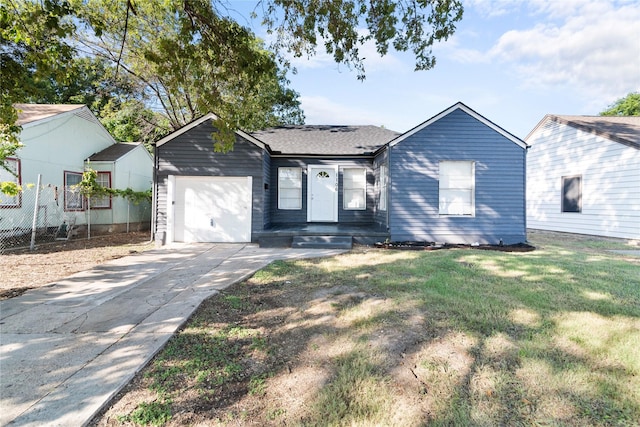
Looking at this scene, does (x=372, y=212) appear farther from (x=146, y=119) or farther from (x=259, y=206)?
(x=146, y=119)

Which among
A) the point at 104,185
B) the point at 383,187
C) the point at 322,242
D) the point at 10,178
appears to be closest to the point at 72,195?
the point at 104,185

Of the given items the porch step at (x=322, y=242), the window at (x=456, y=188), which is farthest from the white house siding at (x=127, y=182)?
the window at (x=456, y=188)

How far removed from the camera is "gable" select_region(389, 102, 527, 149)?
943 cm

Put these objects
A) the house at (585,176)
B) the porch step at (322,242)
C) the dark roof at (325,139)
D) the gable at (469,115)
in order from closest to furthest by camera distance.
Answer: the porch step at (322,242), the gable at (469,115), the house at (585,176), the dark roof at (325,139)

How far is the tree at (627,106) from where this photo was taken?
1148 inches

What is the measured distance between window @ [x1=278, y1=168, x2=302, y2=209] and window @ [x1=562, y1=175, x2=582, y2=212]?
1092cm

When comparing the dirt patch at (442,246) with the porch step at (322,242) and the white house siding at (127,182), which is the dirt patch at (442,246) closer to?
the porch step at (322,242)

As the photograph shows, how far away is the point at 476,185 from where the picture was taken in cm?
961

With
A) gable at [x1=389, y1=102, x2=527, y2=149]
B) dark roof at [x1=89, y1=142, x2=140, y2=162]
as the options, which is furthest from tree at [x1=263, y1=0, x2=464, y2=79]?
dark roof at [x1=89, y1=142, x2=140, y2=162]

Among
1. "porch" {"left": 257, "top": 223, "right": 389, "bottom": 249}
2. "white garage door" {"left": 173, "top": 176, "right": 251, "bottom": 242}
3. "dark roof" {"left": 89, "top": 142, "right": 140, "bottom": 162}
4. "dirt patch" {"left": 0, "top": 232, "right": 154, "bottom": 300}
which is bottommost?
"dirt patch" {"left": 0, "top": 232, "right": 154, "bottom": 300}

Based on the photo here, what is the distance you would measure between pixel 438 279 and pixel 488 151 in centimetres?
624

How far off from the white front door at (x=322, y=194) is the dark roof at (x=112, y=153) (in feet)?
28.4

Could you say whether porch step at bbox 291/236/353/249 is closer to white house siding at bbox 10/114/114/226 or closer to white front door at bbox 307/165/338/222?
white front door at bbox 307/165/338/222

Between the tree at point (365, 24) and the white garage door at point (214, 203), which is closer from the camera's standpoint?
the tree at point (365, 24)
